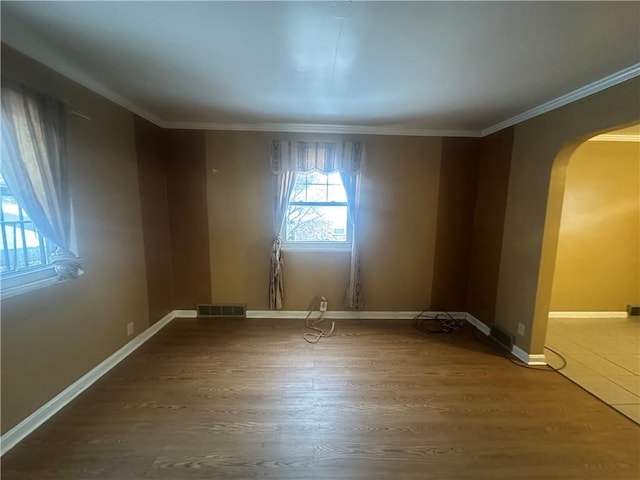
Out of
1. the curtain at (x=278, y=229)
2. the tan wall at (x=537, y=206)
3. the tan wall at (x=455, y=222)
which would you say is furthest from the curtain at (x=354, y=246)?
the tan wall at (x=537, y=206)

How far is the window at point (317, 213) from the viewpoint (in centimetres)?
343

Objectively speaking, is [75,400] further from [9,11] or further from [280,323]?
[9,11]

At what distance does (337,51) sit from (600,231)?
13.0 feet

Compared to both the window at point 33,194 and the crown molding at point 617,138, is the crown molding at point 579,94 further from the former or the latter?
the window at point 33,194

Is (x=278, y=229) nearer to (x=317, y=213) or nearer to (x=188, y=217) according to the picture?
(x=317, y=213)

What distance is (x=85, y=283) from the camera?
2.15m

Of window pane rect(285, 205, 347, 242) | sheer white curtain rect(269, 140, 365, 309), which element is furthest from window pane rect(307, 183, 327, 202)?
sheer white curtain rect(269, 140, 365, 309)

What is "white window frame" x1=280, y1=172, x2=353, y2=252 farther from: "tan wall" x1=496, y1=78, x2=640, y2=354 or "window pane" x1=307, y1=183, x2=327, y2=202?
"tan wall" x1=496, y1=78, x2=640, y2=354

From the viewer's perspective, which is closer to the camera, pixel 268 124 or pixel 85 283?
pixel 85 283

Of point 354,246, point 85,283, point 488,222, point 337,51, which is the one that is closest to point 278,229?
point 354,246

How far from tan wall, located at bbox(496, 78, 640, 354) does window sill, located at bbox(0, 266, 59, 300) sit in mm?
3793

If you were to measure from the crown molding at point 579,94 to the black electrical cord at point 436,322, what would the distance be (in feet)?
7.55

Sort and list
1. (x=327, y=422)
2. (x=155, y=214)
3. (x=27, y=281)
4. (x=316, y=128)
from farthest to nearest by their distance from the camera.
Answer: (x=316, y=128), (x=155, y=214), (x=327, y=422), (x=27, y=281)

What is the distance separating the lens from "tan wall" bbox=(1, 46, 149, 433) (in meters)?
1.65
